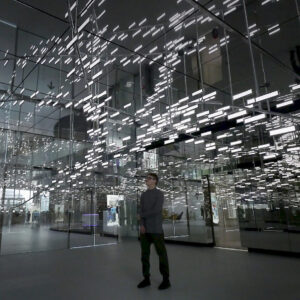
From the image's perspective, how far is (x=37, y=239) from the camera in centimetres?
1069

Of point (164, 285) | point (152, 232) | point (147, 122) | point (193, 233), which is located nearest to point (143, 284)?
point (164, 285)

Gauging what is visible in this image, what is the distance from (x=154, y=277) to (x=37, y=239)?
7412 millimetres

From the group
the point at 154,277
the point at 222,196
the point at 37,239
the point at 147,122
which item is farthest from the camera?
the point at 37,239

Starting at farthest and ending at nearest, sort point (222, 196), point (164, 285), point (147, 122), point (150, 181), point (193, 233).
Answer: point (147, 122)
point (222, 196)
point (193, 233)
point (150, 181)
point (164, 285)

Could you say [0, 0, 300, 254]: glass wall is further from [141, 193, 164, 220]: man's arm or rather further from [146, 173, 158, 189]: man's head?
[141, 193, 164, 220]: man's arm

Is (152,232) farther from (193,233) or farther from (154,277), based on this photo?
(193,233)

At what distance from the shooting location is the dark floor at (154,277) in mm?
3893

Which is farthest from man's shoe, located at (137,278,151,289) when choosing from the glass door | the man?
the glass door

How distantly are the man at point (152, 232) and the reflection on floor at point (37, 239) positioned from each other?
19.2ft

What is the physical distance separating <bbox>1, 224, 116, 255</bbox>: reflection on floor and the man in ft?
19.2

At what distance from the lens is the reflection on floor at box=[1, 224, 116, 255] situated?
898 centimetres

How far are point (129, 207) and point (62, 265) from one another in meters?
6.20

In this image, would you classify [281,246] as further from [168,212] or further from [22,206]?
[22,206]

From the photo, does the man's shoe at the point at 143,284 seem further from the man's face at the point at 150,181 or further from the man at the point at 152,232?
the man's face at the point at 150,181
